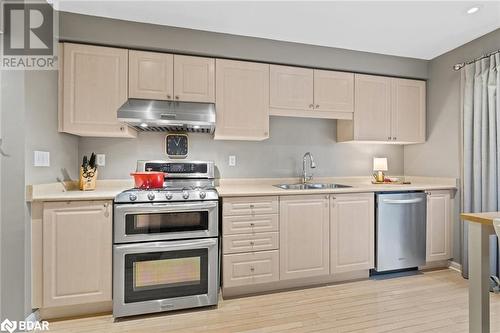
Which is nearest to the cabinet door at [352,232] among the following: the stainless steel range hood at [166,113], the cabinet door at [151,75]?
the stainless steel range hood at [166,113]

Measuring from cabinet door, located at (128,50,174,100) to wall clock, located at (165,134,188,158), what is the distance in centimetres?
46

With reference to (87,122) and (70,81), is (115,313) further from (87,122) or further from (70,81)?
(70,81)

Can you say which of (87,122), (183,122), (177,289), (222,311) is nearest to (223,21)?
(183,122)

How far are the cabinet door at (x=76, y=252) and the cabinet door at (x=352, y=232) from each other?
2.00 metres

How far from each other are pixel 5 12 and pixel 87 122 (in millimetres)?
875

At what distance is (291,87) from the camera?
110 inches

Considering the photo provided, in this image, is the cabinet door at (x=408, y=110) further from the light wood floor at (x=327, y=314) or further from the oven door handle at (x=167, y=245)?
the oven door handle at (x=167, y=245)

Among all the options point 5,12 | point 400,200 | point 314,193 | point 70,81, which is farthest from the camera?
point 400,200

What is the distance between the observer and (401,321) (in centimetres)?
196

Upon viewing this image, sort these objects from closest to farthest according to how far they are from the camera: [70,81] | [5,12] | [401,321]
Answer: [5,12], [401,321], [70,81]

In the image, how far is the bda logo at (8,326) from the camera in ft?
5.54

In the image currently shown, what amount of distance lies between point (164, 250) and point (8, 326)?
105 centimetres

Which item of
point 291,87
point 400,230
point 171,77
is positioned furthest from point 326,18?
point 400,230

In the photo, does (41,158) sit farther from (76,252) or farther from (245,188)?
(245,188)
